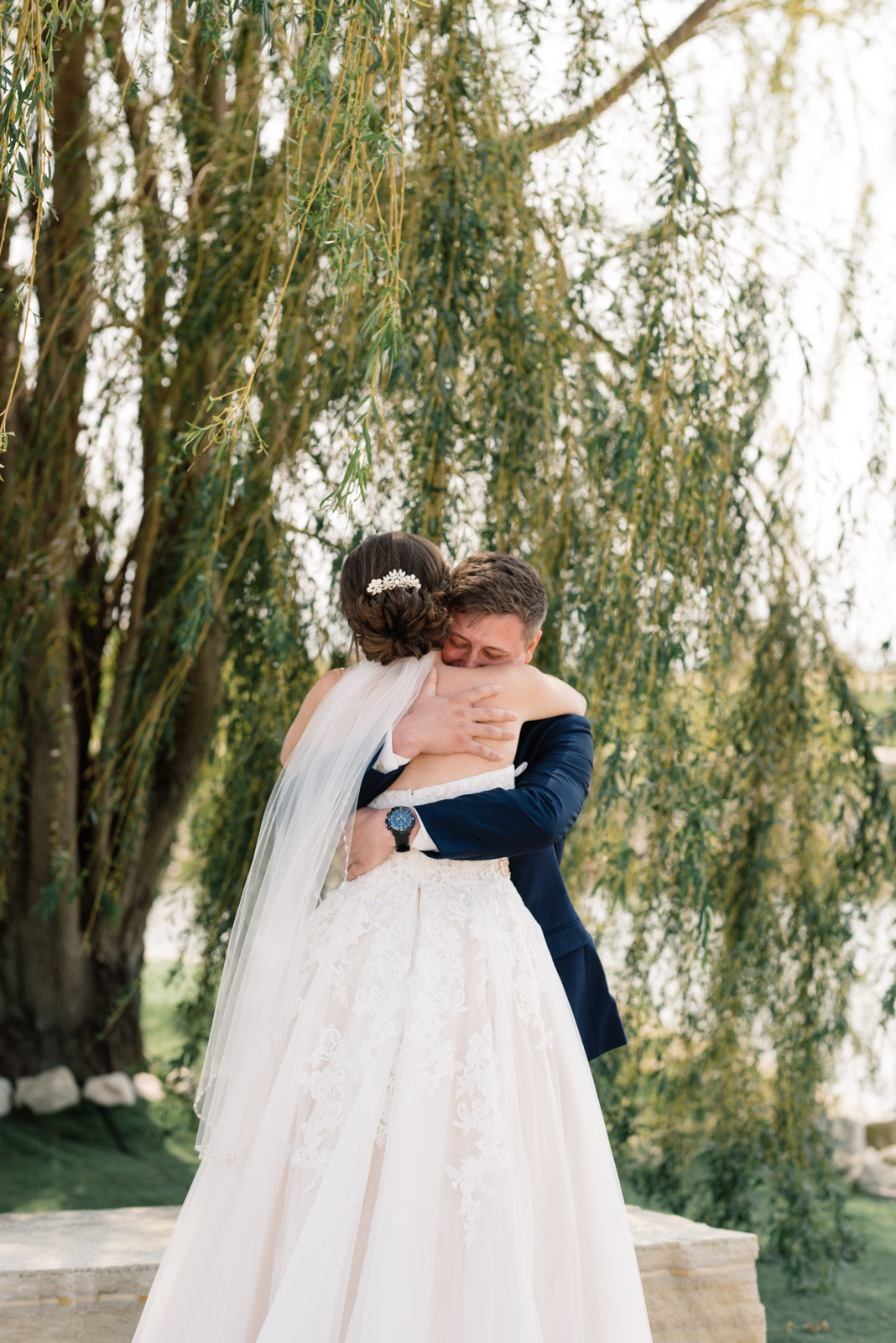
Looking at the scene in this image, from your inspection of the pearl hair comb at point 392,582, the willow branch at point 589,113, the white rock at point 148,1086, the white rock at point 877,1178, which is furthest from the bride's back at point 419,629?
the white rock at point 877,1178

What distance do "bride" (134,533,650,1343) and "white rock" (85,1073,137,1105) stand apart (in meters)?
2.96

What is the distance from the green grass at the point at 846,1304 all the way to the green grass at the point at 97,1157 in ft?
6.21

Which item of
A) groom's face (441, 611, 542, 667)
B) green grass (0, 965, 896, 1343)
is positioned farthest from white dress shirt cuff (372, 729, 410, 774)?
green grass (0, 965, 896, 1343)

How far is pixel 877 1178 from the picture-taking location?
4.83 meters

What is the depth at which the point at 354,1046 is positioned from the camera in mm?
1921

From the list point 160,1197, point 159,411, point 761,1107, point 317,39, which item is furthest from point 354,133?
point 160,1197

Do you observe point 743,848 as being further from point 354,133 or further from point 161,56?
point 161,56

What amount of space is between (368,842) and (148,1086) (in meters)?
3.54

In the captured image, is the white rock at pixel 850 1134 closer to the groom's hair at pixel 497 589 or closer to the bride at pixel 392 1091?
the bride at pixel 392 1091

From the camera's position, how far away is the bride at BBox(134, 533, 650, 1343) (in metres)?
1.80

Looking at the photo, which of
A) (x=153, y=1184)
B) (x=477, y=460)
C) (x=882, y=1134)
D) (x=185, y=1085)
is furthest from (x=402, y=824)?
(x=882, y=1134)

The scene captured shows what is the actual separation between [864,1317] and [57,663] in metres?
3.09

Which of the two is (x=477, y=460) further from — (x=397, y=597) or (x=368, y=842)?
(x=368, y=842)

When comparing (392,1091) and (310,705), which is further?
(310,705)
